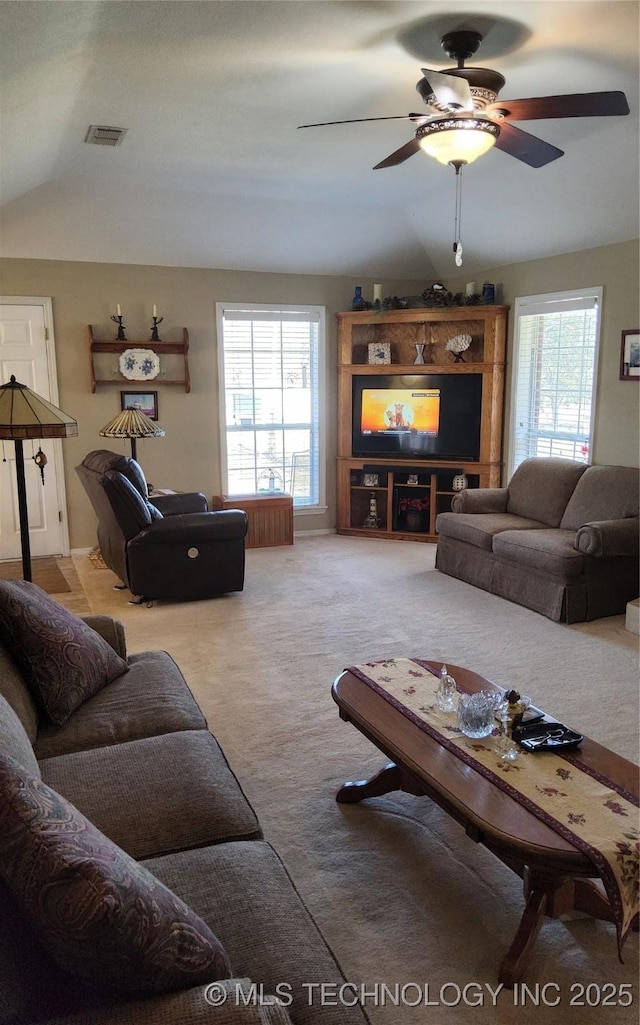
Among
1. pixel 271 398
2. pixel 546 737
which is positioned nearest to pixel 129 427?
pixel 271 398

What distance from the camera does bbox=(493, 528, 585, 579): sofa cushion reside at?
14.8ft

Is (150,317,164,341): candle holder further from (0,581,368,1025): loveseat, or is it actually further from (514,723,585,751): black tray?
(514,723,585,751): black tray

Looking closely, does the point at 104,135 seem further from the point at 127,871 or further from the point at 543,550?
the point at 127,871

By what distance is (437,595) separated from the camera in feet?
16.8

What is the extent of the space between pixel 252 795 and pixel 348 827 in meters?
0.39

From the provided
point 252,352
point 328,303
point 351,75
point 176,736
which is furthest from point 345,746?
point 328,303

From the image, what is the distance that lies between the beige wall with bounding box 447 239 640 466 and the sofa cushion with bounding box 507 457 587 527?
10.6 inches

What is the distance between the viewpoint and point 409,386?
6785 mm

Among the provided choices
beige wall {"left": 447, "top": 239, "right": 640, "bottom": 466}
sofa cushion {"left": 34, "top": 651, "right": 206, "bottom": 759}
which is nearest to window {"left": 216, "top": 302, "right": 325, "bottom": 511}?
beige wall {"left": 447, "top": 239, "right": 640, "bottom": 466}

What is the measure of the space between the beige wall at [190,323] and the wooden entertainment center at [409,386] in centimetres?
23

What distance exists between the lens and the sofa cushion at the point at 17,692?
2.11 m

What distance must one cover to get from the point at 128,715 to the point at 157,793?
0.49 metres

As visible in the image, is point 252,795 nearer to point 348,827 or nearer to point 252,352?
point 348,827

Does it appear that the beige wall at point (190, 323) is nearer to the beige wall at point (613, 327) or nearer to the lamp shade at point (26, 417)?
the beige wall at point (613, 327)
